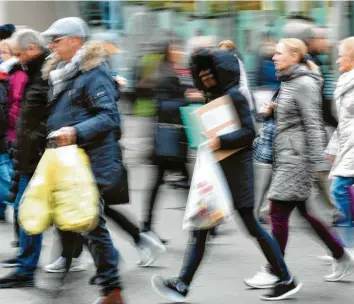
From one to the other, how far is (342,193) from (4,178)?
3.07m

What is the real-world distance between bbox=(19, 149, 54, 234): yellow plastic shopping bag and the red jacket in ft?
6.11

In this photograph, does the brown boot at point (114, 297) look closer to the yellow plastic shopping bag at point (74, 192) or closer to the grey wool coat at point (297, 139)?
the yellow plastic shopping bag at point (74, 192)

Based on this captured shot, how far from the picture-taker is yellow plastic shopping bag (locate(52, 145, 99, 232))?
6230 mm

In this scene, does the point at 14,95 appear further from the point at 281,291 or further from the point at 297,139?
the point at 281,291

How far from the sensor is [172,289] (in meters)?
6.87

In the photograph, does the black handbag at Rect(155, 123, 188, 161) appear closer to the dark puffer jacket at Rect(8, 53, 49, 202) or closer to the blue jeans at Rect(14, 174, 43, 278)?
the dark puffer jacket at Rect(8, 53, 49, 202)

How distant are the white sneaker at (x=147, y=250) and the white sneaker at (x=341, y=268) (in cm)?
128

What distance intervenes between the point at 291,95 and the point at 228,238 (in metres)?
2.28

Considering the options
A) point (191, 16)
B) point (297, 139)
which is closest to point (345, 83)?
point (297, 139)

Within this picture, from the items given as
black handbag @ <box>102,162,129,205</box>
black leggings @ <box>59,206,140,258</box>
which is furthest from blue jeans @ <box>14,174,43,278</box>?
black handbag @ <box>102,162,129,205</box>

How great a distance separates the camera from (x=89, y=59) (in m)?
6.64

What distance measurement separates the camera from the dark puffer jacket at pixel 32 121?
23.8 ft

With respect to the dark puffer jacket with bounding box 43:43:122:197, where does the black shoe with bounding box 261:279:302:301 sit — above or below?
below

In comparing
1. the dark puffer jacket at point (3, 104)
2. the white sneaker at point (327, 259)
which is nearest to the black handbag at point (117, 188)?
the white sneaker at point (327, 259)
